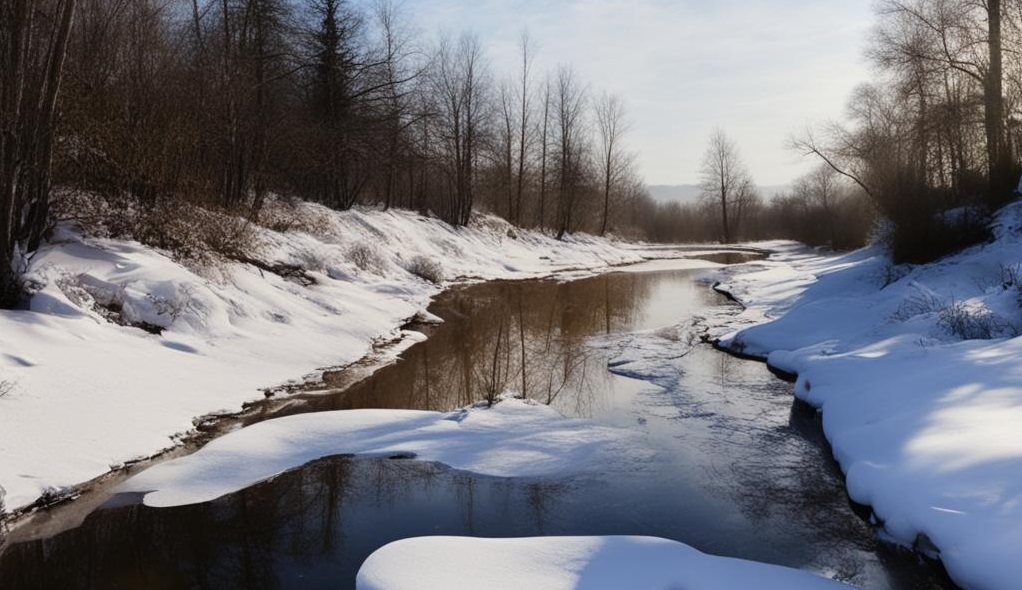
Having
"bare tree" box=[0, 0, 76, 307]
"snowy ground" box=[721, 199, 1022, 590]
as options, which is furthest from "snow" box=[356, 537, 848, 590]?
"bare tree" box=[0, 0, 76, 307]

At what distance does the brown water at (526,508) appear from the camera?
492 cm

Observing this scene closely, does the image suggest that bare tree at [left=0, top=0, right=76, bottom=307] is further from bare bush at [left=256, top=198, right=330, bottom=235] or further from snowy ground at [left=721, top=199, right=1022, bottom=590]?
snowy ground at [left=721, top=199, right=1022, bottom=590]

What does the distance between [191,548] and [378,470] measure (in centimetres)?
207

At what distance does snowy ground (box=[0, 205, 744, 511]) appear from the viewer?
6.27 meters

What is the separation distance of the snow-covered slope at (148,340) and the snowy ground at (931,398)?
23.3 feet

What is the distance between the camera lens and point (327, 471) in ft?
22.4

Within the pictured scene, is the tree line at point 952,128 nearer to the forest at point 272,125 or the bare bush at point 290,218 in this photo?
the forest at point 272,125

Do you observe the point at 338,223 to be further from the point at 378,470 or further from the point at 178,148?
the point at 378,470

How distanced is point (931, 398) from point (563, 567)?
4.37 meters

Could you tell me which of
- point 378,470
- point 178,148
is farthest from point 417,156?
point 378,470

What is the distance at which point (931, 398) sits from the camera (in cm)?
655

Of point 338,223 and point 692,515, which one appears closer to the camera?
point 692,515

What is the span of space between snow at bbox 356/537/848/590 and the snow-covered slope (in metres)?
3.42

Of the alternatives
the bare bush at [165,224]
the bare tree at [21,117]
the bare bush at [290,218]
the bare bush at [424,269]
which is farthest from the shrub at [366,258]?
the bare tree at [21,117]
